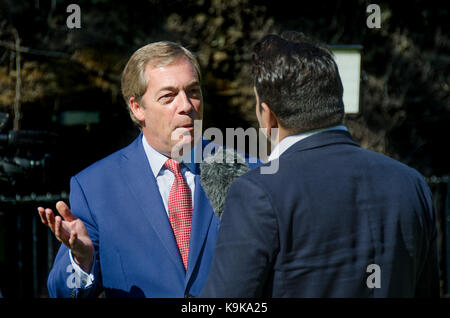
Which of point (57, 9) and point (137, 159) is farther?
point (57, 9)

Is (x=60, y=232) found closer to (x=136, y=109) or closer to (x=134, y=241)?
(x=134, y=241)

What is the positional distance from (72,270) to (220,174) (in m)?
0.68

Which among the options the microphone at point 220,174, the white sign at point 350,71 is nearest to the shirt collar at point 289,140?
the microphone at point 220,174

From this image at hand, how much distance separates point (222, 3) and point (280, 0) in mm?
711

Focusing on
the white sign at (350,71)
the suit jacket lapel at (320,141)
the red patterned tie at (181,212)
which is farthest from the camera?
the white sign at (350,71)

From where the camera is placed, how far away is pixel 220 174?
6.82 ft

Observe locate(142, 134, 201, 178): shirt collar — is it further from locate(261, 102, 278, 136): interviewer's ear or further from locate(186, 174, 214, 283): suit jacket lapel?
locate(261, 102, 278, 136): interviewer's ear

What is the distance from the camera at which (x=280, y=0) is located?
5.57 m

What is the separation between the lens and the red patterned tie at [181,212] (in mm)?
2025

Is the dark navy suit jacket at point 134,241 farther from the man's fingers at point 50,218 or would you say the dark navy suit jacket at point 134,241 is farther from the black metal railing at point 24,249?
the black metal railing at point 24,249

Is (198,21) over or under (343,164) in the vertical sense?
over

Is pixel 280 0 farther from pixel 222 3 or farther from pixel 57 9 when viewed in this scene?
pixel 57 9

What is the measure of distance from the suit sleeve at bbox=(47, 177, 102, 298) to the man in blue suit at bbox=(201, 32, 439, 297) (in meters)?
0.65

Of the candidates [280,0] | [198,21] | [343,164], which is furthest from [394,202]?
[280,0]
